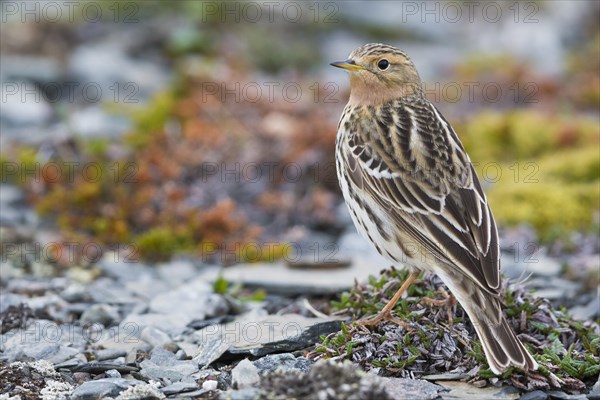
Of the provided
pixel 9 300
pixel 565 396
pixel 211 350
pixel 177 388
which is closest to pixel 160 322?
pixel 211 350

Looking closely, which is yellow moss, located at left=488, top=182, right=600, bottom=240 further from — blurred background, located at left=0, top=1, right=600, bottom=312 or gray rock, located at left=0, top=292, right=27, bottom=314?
gray rock, located at left=0, top=292, right=27, bottom=314

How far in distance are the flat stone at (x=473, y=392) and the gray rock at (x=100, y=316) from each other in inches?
123

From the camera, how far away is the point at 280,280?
29.1 ft

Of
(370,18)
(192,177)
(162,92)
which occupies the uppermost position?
(370,18)

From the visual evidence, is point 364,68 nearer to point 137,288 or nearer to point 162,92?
point 137,288

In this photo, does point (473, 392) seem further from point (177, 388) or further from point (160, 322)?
point (160, 322)

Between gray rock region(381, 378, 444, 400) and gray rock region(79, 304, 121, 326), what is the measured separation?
2978mm

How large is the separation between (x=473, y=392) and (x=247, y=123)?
7.80m

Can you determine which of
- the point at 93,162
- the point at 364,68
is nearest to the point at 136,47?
the point at 93,162

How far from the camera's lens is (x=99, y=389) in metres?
5.93

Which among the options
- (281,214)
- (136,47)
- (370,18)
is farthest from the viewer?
(370,18)

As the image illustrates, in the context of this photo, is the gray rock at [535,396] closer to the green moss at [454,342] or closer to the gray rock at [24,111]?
the green moss at [454,342]

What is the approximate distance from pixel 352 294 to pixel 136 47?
9.40m

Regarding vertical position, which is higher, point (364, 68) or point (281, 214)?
point (364, 68)
